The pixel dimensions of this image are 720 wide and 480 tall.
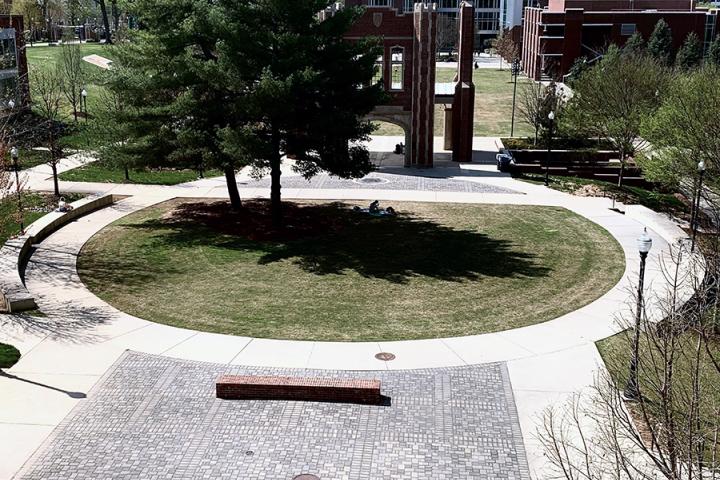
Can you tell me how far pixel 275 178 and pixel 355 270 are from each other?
6345mm

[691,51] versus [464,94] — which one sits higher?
[691,51]

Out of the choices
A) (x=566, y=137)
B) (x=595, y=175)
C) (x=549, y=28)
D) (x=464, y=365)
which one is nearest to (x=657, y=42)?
(x=549, y=28)

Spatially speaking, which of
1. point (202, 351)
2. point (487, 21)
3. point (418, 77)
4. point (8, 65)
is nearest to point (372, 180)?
point (418, 77)

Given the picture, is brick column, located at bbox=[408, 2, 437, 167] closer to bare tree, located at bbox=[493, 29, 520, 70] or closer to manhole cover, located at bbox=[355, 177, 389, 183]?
manhole cover, located at bbox=[355, 177, 389, 183]

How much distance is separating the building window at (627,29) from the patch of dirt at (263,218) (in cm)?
6298

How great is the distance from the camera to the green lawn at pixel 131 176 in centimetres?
3875

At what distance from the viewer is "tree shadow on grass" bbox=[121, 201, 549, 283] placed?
25.4m

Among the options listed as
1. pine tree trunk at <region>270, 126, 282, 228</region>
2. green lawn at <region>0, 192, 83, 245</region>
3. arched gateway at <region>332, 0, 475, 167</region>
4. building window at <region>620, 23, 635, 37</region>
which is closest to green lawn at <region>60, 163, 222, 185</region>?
green lawn at <region>0, 192, 83, 245</region>

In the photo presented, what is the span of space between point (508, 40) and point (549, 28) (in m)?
18.4

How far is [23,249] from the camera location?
83.9ft

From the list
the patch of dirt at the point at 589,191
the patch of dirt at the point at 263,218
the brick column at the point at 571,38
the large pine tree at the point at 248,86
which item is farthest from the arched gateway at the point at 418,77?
the brick column at the point at 571,38

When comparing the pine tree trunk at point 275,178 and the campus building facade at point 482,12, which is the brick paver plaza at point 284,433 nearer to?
the pine tree trunk at point 275,178

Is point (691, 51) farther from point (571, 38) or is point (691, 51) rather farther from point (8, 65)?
point (8, 65)

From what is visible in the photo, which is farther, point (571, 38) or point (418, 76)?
point (571, 38)
